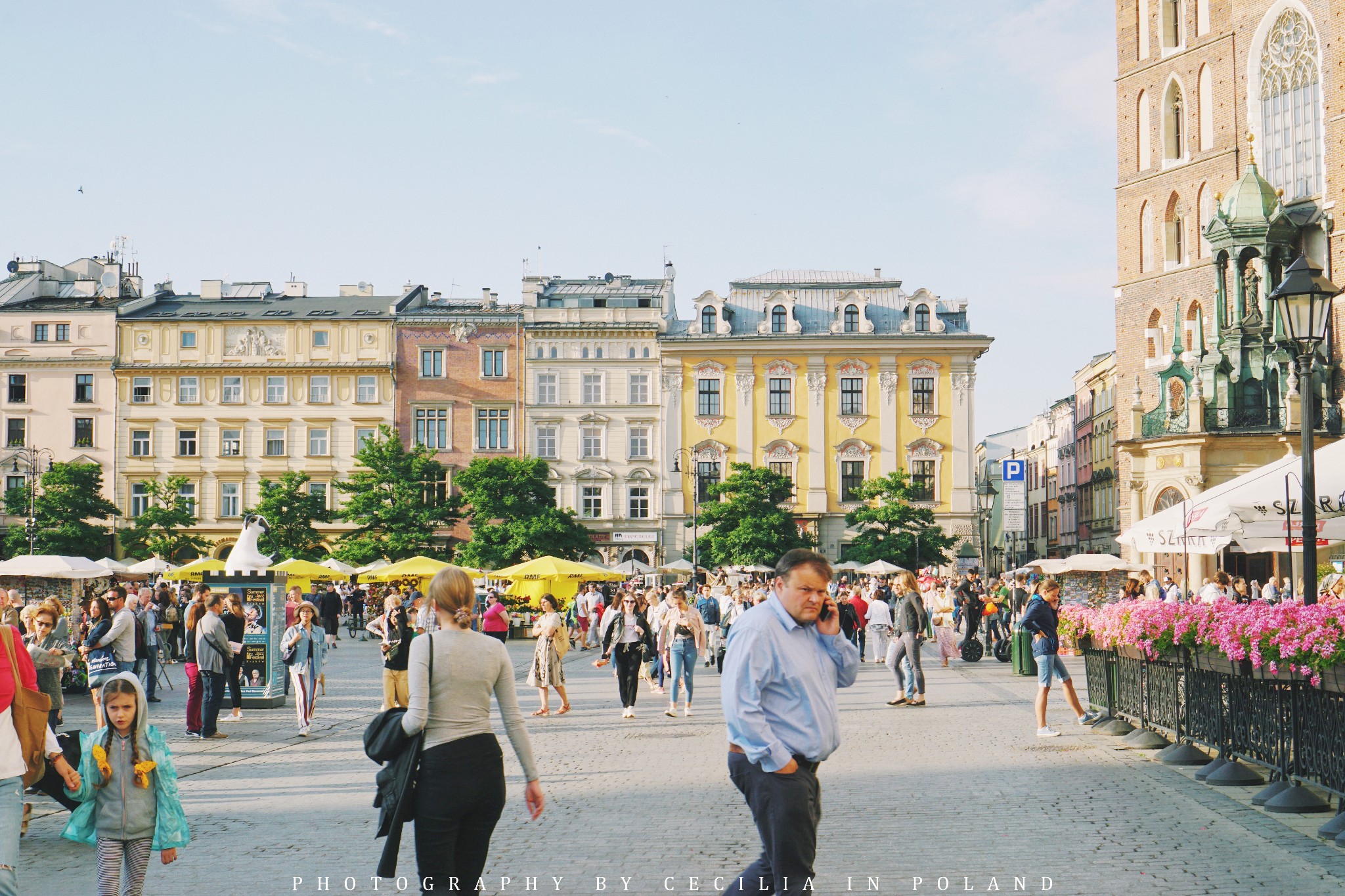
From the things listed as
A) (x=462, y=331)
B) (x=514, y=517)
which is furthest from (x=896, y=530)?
(x=462, y=331)

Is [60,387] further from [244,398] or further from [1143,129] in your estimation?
[1143,129]

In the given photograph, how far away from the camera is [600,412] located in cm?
7262

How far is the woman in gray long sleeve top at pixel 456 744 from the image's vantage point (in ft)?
20.0

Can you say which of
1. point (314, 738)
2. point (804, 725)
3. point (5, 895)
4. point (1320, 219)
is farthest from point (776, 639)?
point (1320, 219)

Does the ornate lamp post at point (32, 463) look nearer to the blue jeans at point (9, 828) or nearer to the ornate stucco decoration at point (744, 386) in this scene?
the ornate stucco decoration at point (744, 386)

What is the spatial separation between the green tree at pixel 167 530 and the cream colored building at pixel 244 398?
2.82m

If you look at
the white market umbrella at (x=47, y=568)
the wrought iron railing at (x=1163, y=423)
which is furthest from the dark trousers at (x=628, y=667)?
the wrought iron railing at (x=1163, y=423)

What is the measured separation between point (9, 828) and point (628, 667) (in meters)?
13.0

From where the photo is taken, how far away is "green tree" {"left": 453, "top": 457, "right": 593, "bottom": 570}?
63375 mm

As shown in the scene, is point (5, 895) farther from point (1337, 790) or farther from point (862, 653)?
point (862, 653)

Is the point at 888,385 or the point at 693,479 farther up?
the point at 888,385

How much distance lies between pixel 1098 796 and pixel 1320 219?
36827 mm

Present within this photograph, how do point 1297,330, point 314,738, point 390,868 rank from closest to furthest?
1. point 390,868
2. point 1297,330
3. point 314,738

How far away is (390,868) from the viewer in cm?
606
